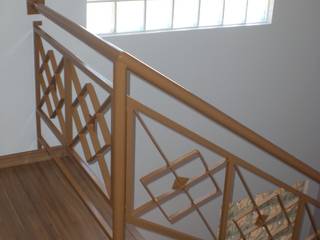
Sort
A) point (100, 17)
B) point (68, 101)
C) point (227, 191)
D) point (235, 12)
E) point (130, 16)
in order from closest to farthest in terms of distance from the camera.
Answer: point (227, 191), point (68, 101), point (100, 17), point (130, 16), point (235, 12)

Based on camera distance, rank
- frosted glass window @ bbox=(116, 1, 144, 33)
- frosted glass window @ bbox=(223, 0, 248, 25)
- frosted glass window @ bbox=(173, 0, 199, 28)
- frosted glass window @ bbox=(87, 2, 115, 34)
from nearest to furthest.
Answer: frosted glass window @ bbox=(87, 2, 115, 34)
frosted glass window @ bbox=(116, 1, 144, 33)
frosted glass window @ bbox=(173, 0, 199, 28)
frosted glass window @ bbox=(223, 0, 248, 25)

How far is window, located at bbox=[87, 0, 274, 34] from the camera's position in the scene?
4.08 metres

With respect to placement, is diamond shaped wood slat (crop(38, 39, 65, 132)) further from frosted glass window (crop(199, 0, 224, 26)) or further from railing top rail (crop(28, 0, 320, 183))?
frosted glass window (crop(199, 0, 224, 26))

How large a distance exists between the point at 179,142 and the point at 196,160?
335 mm

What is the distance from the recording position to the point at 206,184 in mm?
5172

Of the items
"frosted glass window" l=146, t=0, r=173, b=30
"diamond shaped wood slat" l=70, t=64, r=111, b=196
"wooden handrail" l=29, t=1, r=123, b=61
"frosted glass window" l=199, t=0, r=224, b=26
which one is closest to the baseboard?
"diamond shaped wood slat" l=70, t=64, r=111, b=196

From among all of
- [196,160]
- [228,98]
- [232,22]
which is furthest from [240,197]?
[232,22]

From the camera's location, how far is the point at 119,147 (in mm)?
2023

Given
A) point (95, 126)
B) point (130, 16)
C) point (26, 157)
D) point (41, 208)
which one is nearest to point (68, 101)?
point (95, 126)

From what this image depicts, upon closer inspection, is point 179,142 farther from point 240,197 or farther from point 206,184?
point 240,197

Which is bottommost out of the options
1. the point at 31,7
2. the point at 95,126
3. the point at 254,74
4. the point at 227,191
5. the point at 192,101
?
the point at 254,74

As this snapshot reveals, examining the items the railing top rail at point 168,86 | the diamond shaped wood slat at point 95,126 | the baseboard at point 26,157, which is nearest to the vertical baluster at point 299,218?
the railing top rail at point 168,86

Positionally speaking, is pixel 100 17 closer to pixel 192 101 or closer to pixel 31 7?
pixel 31 7

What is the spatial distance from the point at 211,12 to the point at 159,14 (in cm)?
55
